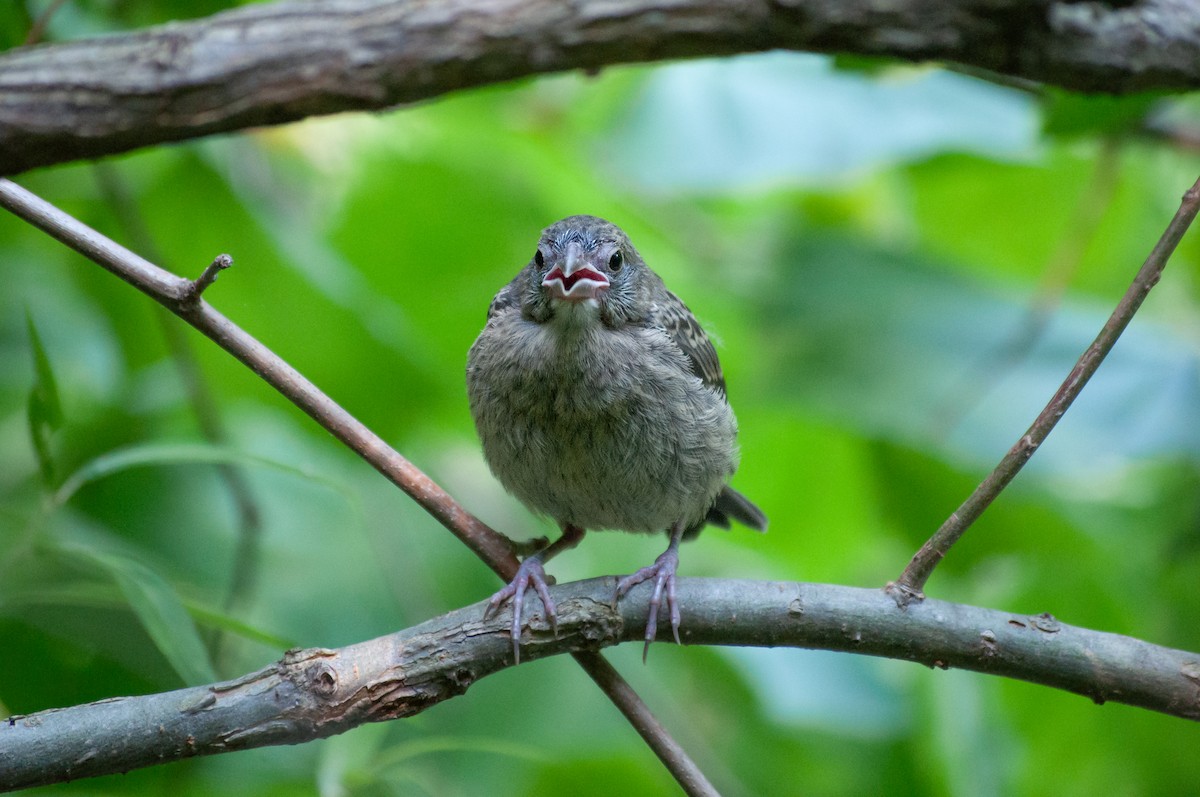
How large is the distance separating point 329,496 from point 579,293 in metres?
1.99

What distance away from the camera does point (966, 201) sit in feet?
15.6

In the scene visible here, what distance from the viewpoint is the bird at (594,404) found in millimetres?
2604

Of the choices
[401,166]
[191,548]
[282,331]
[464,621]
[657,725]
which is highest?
[401,166]

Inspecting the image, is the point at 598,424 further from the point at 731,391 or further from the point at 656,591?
the point at 731,391

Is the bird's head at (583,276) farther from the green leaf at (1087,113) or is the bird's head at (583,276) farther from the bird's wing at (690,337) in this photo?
the green leaf at (1087,113)

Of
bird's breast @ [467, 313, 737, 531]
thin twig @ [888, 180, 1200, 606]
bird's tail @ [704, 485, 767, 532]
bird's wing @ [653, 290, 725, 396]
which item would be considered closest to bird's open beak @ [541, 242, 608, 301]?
bird's breast @ [467, 313, 737, 531]

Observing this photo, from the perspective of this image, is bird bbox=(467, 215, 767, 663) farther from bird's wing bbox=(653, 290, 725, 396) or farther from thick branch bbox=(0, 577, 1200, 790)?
thick branch bbox=(0, 577, 1200, 790)

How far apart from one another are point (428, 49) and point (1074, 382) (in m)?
1.44

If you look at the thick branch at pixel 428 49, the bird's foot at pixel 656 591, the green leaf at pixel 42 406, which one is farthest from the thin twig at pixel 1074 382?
the green leaf at pixel 42 406

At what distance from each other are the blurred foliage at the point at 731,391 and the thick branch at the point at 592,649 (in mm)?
584

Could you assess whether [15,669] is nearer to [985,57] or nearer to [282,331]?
[282,331]

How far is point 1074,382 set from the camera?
1856 millimetres

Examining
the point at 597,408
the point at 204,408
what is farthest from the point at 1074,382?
the point at 204,408

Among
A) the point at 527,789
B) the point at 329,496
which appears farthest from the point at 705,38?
the point at 329,496
